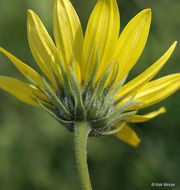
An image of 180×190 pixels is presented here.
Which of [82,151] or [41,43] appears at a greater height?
[41,43]

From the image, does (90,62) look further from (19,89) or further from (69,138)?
(69,138)

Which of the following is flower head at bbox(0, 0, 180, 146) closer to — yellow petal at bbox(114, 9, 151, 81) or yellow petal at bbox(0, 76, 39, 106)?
yellow petal at bbox(114, 9, 151, 81)

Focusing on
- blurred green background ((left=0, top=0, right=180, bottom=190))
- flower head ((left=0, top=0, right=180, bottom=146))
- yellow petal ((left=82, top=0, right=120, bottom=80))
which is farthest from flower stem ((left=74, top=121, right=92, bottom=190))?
blurred green background ((left=0, top=0, right=180, bottom=190))

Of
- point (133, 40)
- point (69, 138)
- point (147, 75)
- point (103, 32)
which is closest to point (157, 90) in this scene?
point (147, 75)

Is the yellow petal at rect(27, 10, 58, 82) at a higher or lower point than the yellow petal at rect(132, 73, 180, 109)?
higher

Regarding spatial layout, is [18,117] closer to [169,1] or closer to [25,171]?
[25,171]

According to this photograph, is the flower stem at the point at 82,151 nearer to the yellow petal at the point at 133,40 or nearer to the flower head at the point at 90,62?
the flower head at the point at 90,62
